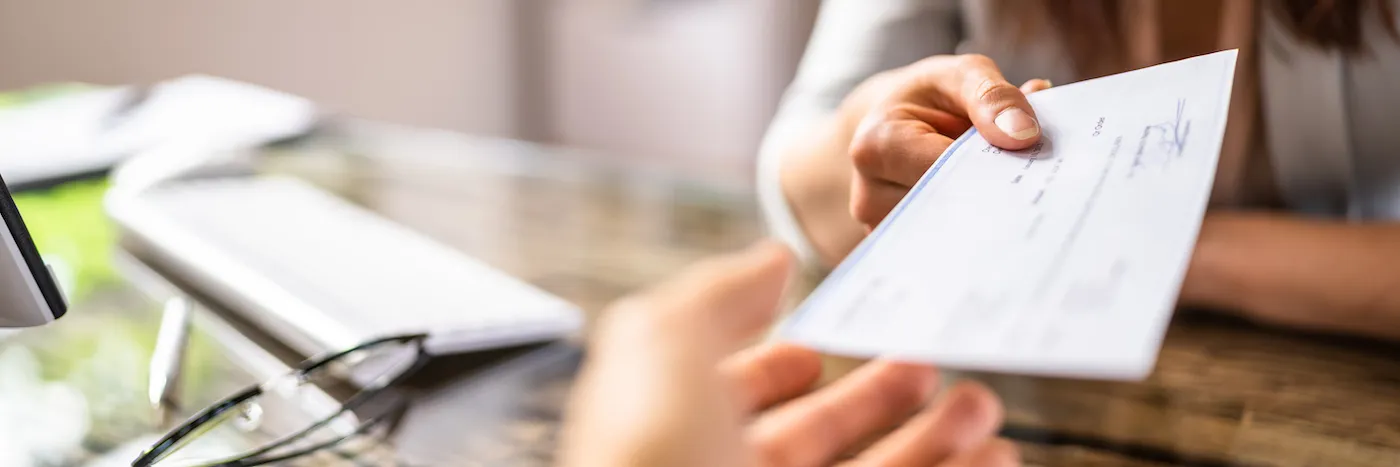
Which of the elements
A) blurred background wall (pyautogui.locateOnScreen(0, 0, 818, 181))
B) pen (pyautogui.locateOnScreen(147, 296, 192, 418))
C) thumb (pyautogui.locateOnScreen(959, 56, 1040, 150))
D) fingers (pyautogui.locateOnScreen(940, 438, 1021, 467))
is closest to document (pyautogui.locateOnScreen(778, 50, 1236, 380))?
thumb (pyautogui.locateOnScreen(959, 56, 1040, 150))

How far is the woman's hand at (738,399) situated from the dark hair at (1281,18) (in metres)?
0.12

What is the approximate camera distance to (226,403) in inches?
11.1

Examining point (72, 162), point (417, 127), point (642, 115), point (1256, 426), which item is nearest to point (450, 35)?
point (417, 127)

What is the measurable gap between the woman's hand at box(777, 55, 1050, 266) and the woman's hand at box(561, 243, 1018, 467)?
0.09 ft

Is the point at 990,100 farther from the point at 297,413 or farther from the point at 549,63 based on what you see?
the point at 549,63

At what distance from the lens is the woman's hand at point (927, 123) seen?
0.63 feet

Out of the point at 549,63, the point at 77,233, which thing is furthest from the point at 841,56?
the point at 549,63

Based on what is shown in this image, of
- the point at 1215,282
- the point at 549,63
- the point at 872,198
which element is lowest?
the point at 549,63

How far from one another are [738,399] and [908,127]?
0.07m

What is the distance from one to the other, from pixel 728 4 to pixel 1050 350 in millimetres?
1495

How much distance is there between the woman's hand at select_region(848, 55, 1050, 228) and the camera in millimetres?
193

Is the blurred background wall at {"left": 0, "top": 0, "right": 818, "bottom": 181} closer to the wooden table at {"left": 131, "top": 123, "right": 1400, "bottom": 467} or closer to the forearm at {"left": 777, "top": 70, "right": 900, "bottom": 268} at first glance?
the wooden table at {"left": 131, "top": 123, "right": 1400, "bottom": 467}

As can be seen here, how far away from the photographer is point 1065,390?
11.9 inches

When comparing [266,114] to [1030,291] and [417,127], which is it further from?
[417,127]
